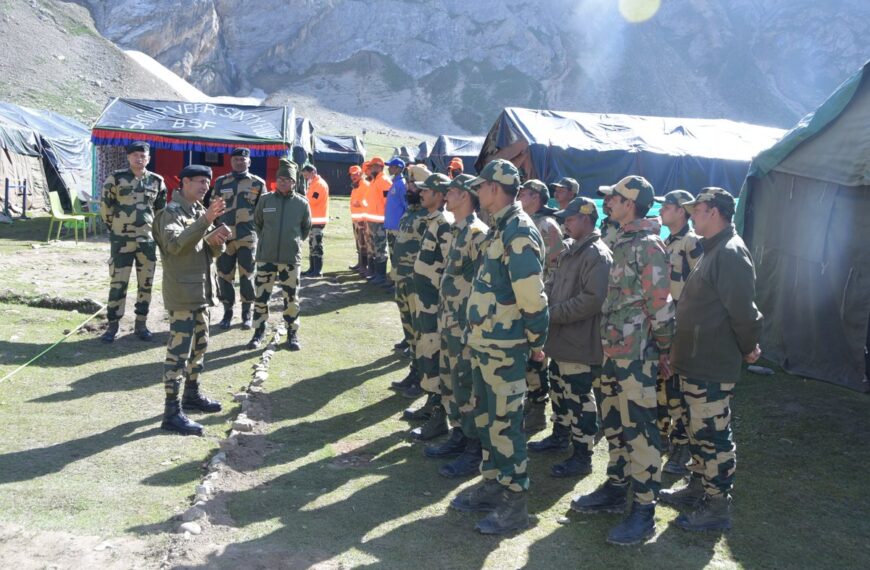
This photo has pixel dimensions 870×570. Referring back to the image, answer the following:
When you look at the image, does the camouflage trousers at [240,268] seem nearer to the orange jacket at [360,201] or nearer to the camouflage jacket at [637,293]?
the orange jacket at [360,201]

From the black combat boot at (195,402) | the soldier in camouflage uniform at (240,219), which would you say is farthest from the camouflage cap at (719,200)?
the soldier in camouflage uniform at (240,219)

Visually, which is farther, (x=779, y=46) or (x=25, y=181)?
(x=779, y=46)

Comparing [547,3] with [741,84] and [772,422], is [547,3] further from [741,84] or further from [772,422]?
[772,422]

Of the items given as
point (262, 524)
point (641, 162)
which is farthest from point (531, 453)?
point (641, 162)

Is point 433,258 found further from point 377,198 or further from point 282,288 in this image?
point 377,198

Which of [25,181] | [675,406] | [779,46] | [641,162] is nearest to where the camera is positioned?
[675,406]

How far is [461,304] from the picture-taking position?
516 centimetres

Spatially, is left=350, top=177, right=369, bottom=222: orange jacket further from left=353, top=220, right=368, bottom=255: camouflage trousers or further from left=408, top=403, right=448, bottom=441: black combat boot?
left=408, top=403, right=448, bottom=441: black combat boot

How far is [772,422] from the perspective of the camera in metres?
6.70

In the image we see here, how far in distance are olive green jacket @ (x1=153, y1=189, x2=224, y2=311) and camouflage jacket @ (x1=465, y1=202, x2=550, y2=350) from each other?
2.35m

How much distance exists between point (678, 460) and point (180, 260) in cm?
415

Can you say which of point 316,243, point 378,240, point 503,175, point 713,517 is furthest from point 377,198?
point 713,517

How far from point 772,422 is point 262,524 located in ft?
15.8

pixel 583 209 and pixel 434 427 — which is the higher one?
pixel 583 209
